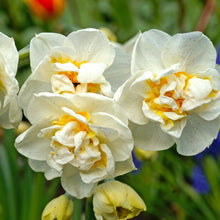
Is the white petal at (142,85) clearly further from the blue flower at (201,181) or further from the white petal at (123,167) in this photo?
the blue flower at (201,181)

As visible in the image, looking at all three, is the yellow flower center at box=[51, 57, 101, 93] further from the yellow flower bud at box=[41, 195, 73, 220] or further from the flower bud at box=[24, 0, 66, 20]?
the flower bud at box=[24, 0, 66, 20]

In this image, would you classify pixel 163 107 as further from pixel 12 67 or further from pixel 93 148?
pixel 12 67

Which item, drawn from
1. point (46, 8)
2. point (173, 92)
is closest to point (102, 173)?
point (173, 92)

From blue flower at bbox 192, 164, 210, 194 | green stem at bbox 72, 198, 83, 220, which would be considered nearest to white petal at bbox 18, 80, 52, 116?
green stem at bbox 72, 198, 83, 220

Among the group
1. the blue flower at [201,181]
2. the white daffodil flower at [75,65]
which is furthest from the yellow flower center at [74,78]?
the blue flower at [201,181]

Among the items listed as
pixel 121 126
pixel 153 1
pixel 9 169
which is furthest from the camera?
pixel 153 1

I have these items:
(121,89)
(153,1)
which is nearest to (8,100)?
(121,89)

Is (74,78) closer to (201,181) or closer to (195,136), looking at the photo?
(195,136)
